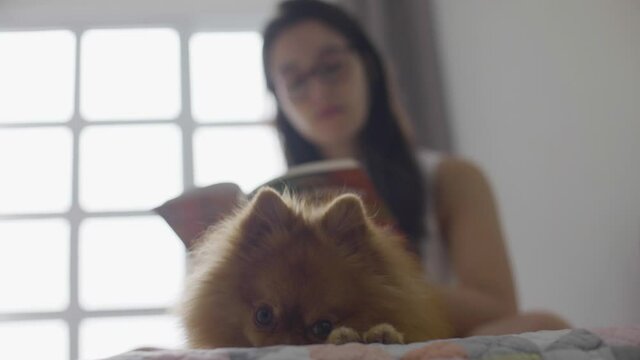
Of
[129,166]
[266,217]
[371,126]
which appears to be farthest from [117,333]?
[266,217]

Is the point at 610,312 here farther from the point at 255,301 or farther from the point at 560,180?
A: the point at 255,301

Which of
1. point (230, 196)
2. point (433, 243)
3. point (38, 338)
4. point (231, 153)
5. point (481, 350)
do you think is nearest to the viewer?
point (481, 350)

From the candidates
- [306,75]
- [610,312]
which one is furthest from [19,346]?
[610,312]

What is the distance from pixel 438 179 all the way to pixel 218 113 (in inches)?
32.5

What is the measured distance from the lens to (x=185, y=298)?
55 cm

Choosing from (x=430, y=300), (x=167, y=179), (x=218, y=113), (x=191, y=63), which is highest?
(x=191, y=63)

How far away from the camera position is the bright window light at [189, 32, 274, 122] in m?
1.58

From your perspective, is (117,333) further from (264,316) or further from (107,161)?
(264,316)

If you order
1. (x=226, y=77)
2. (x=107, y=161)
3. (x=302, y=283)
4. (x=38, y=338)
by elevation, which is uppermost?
(x=226, y=77)

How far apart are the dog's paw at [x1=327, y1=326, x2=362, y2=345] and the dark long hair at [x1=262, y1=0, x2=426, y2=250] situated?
0.30 metres

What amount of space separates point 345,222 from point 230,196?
141 mm

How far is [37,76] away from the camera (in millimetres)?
1598

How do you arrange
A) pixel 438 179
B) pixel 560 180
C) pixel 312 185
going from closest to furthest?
pixel 312 185 < pixel 438 179 < pixel 560 180

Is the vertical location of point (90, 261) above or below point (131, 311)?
above
